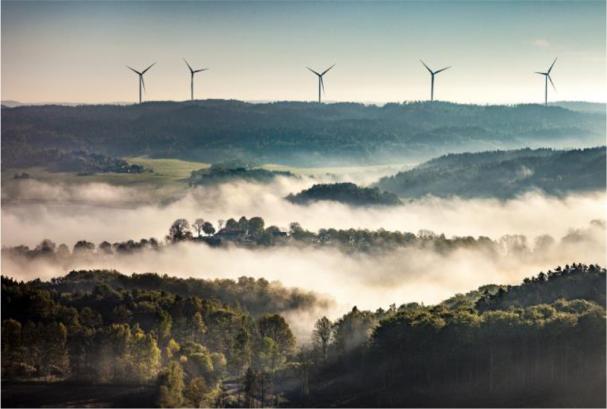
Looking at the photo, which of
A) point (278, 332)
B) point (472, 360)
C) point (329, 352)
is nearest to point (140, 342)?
point (278, 332)

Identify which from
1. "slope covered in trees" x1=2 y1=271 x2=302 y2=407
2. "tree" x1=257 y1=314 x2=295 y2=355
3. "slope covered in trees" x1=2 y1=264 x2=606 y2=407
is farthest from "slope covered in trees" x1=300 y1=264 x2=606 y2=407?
"slope covered in trees" x1=2 y1=271 x2=302 y2=407

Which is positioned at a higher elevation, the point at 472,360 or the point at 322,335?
the point at 322,335

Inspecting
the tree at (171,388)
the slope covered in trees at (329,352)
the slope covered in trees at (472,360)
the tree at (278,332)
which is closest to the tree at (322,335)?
the slope covered in trees at (329,352)

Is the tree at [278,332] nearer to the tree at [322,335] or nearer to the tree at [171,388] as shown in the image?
the tree at [322,335]

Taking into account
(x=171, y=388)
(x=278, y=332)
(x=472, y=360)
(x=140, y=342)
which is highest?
(x=140, y=342)

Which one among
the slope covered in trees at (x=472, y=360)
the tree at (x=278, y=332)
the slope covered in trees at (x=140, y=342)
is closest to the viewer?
the slope covered in trees at (x=472, y=360)

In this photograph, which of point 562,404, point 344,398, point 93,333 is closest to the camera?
point 562,404

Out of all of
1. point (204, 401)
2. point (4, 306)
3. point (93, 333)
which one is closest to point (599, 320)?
point (204, 401)

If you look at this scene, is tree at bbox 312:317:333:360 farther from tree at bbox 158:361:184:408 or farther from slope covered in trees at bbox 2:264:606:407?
tree at bbox 158:361:184:408

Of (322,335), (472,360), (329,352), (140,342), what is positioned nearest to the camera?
(472,360)

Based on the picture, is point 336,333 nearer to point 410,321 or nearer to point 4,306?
point 410,321

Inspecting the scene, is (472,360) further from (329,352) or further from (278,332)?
(278,332)
